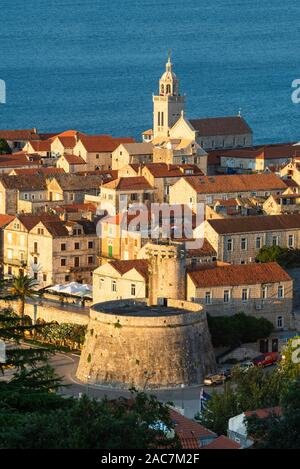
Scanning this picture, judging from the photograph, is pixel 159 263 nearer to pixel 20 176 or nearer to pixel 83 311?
pixel 83 311

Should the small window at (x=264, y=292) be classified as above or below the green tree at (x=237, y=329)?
above

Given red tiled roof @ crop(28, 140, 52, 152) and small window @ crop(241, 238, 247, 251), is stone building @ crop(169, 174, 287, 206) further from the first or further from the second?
red tiled roof @ crop(28, 140, 52, 152)

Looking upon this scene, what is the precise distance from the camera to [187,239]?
60.8 m

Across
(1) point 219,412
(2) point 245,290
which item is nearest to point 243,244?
(2) point 245,290

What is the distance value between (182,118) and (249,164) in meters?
4.69

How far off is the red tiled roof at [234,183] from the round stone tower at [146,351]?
695 inches

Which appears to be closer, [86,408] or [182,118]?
[86,408]

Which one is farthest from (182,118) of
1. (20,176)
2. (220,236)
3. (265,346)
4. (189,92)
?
(189,92)

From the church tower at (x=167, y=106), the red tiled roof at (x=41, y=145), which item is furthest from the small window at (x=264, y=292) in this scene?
the church tower at (x=167, y=106)

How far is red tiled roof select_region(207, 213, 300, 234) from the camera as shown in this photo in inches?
2416

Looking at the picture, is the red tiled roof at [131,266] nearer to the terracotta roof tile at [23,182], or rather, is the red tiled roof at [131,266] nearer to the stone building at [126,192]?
the stone building at [126,192]

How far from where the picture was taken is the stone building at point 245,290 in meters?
56.2

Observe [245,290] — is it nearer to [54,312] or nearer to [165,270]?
[165,270]

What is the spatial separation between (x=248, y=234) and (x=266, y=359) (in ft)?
29.7
